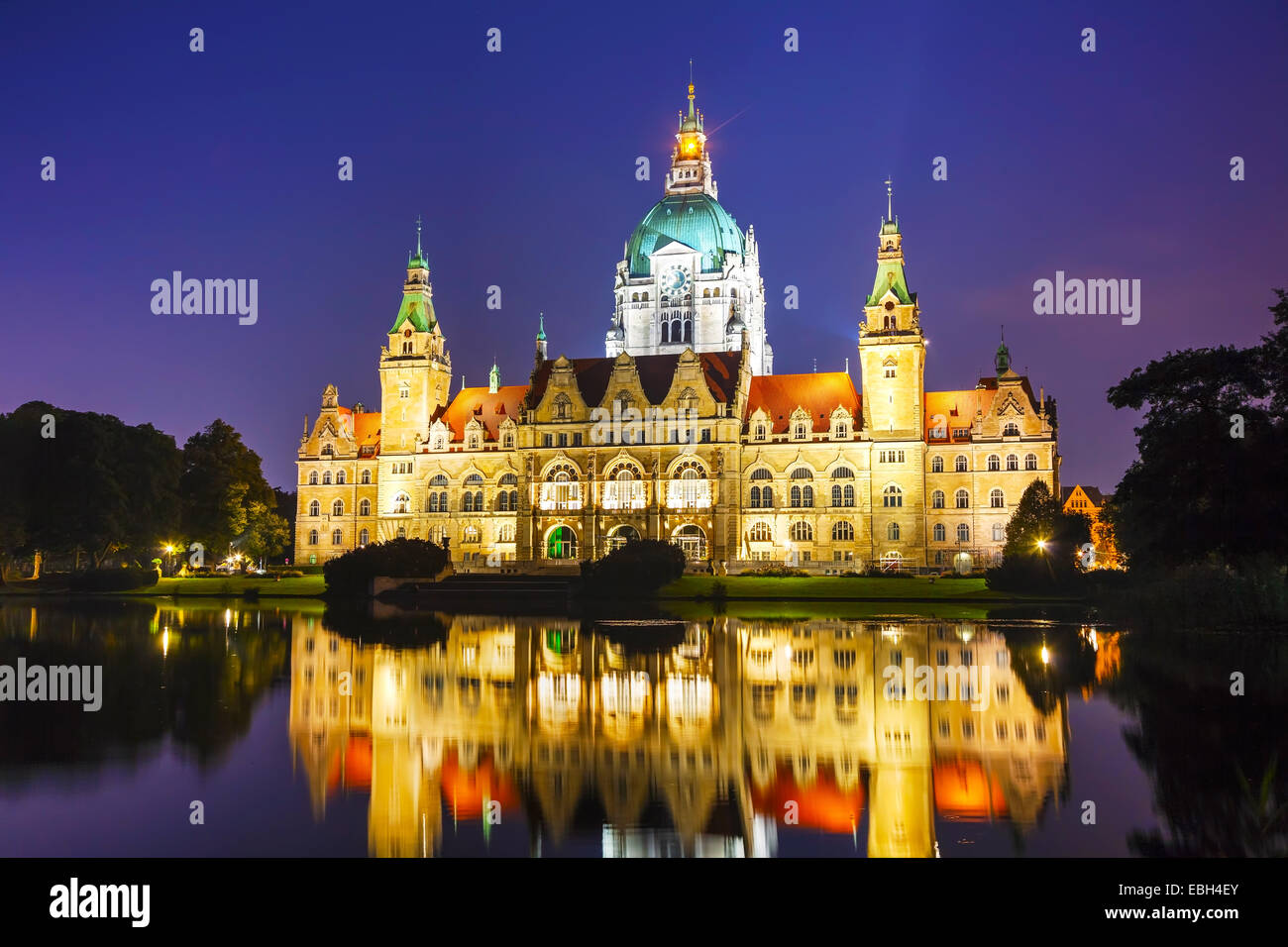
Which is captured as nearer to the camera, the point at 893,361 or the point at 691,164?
the point at 893,361

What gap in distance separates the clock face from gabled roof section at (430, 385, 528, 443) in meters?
24.6

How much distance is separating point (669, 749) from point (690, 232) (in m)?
110

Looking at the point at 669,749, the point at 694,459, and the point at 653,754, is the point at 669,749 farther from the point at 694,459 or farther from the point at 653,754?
the point at 694,459

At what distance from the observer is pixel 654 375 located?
9344 centimetres

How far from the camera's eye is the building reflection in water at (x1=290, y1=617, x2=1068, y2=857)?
38.7 feet

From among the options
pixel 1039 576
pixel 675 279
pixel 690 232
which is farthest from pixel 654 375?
pixel 1039 576

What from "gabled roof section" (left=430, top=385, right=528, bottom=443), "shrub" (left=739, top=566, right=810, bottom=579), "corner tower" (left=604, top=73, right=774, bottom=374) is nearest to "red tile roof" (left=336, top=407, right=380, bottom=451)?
"gabled roof section" (left=430, top=385, right=528, bottom=443)

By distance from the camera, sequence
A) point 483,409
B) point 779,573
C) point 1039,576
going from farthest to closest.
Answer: point 483,409 → point 779,573 → point 1039,576

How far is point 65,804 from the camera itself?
12367mm

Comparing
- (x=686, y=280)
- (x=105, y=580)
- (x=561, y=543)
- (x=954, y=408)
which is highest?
(x=686, y=280)

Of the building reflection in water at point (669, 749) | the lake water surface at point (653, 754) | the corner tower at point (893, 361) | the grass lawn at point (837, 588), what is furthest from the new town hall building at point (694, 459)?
the building reflection in water at point (669, 749)

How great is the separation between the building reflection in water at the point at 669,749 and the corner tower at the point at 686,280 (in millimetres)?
91416

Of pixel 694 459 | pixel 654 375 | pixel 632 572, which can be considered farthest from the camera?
pixel 654 375

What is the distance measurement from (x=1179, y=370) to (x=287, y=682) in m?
31.2
